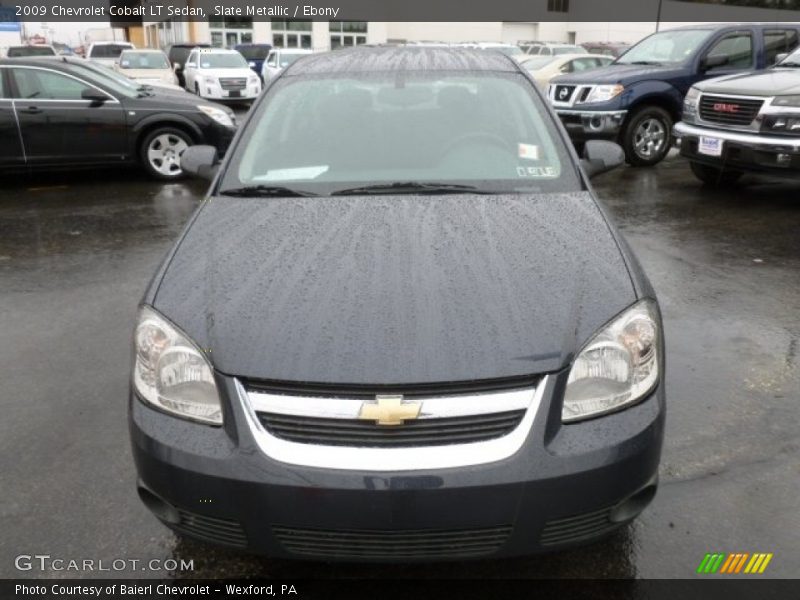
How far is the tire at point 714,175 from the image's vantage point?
8859 millimetres

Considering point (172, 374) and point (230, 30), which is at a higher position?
point (230, 30)

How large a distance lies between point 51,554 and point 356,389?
139 centimetres

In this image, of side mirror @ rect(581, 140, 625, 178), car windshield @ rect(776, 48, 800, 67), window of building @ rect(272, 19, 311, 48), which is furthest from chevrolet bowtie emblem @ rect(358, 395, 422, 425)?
window of building @ rect(272, 19, 311, 48)

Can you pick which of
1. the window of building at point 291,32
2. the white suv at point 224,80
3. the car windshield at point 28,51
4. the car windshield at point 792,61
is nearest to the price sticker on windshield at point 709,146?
the car windshield at point 792,61

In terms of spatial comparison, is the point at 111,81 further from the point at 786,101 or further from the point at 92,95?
the point at 786,101

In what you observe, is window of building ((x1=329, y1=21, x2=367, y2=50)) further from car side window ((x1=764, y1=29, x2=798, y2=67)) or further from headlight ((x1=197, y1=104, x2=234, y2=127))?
headlight ((x1=197, y1=104, x2=234, y2=127))

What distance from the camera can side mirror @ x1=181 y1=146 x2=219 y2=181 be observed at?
3.96 m

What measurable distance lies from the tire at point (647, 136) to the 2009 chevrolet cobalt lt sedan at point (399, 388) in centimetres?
774

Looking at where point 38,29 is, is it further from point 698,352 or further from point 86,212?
point 698,352

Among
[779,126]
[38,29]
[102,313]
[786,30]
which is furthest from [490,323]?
[38,29]

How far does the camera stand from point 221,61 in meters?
20.0

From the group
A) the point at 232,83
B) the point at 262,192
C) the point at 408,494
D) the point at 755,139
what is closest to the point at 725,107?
the point at 755,139

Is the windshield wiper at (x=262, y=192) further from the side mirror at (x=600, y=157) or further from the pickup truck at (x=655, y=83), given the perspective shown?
the pickup truck at (x=655, y=83)

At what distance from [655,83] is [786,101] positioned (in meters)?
2.84
